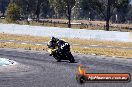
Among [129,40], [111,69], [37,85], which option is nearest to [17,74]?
[37,85]

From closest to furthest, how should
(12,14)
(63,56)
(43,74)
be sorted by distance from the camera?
(43,74)
(63,56)
(12,14)

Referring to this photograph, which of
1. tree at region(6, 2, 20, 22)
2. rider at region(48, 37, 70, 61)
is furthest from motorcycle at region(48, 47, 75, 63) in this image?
tree at region(6, 2, 20, 22)

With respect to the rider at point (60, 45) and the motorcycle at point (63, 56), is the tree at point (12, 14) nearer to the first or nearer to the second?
the motorcycle at point (63, 56)

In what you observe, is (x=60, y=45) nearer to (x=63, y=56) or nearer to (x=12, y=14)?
(x=63, y=56)

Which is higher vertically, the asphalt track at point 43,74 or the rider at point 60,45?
the rider at point 60,45

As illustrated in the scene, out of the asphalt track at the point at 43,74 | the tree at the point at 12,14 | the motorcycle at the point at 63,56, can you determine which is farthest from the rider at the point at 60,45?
the tree at the point at 12,14

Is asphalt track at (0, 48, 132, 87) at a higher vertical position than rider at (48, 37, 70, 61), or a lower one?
lower

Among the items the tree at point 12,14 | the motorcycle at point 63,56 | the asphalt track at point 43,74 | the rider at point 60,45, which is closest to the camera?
the asphalt track at point 43,74

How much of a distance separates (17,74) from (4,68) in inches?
63.2

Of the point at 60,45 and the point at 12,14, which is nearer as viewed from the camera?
the point at 60,45

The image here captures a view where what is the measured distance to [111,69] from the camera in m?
20.0

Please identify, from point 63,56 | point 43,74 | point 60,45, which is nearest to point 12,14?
point 63,56

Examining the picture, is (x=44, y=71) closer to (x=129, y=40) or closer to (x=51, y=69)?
(x=51, y=69)

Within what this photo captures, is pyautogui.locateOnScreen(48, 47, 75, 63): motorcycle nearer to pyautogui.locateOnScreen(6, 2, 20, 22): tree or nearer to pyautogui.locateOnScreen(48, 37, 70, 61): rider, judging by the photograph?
pyautogui.locateOnScreen(48, 37, 70, 61): rider
